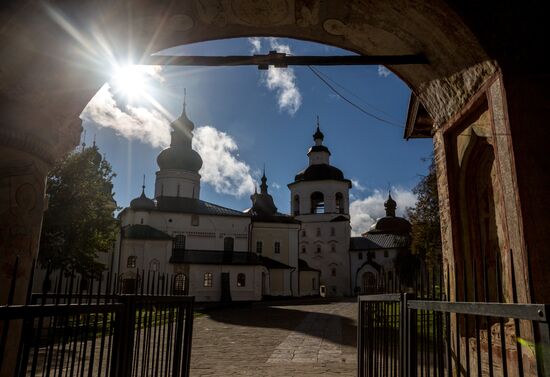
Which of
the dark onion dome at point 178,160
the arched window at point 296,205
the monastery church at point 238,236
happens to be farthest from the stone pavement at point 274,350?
the arched window at point 296,205

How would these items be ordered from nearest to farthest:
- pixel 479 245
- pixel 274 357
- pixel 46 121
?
pixel 46 121 → pixel 479 245 → pixel 274 357

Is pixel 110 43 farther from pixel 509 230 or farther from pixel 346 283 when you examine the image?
pixel 346 283

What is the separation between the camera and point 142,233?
37094mm

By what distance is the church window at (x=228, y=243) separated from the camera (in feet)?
135

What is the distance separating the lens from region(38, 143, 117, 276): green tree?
20000mm

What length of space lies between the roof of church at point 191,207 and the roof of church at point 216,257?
12.0 ft

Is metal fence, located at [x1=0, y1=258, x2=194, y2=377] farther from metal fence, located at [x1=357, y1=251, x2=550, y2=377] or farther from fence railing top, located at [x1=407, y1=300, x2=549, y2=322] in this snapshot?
fence railing top, located at [x1=407, y1=300, x2=549, y2=322]

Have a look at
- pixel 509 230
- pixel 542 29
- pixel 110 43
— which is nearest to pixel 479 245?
pixel 509 230

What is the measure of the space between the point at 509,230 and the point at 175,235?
3700 centimetres

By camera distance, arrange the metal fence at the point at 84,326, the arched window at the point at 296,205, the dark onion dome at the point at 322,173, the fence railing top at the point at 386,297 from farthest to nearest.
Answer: the arched window at the point at 296,205
the dark onion dome at the point at 322,173
the fence railing top at the point at 386,297
the metal fence at the point at 84,326

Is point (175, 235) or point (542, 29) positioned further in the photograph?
point (175, 235)

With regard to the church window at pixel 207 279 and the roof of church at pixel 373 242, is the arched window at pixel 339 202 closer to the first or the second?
the roof of church at pixel 373 242

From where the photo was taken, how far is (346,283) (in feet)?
194

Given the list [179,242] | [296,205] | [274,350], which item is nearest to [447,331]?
[274,350]
